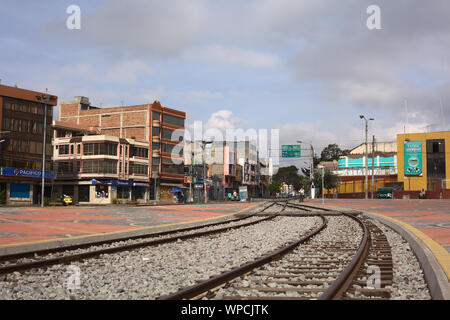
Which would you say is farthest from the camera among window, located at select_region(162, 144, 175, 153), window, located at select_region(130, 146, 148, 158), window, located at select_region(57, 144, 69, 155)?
window, located at select_region(162, 144, 175, 153)

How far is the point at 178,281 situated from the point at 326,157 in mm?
136115

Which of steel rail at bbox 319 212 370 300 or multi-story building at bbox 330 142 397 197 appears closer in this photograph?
steel rail at bbox 319 212 370 300

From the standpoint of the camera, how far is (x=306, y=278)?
676 centimetres

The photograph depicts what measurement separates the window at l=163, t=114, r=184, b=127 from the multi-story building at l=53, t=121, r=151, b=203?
7.27m

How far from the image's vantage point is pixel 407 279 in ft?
22.1

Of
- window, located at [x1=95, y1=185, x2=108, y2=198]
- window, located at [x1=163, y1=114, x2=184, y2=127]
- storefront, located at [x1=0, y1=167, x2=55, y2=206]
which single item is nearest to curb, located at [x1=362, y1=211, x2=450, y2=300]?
storefront, located at [x1=0, y1=167, x2=55, y2=206]

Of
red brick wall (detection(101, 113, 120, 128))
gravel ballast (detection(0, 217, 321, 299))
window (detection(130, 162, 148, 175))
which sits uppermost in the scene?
red brick wall (detection(101, 113, 120, 128))

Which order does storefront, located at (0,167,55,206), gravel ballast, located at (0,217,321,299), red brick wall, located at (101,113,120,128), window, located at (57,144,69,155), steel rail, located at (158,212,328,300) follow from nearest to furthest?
steel rail, located at (158,212,328,300), gravel ballast, located at (0,217,321,299), storefront, located at (0,167,55,206), window, located at (57,144,69,155), red brick wall, located at (101,113,120,128)

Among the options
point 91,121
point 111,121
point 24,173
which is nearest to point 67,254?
point 24,173

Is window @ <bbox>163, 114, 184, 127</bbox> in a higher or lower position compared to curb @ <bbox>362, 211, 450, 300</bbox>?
higher

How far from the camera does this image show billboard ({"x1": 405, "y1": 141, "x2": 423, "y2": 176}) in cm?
7531

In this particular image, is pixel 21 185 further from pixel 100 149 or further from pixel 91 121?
pixel 91 121

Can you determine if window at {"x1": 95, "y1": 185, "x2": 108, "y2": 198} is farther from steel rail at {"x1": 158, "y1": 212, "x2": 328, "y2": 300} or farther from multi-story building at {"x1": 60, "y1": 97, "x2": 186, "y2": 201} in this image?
steel rail at {"x1": 158, "y1": 212, "x2": 328, "y2": 300}
